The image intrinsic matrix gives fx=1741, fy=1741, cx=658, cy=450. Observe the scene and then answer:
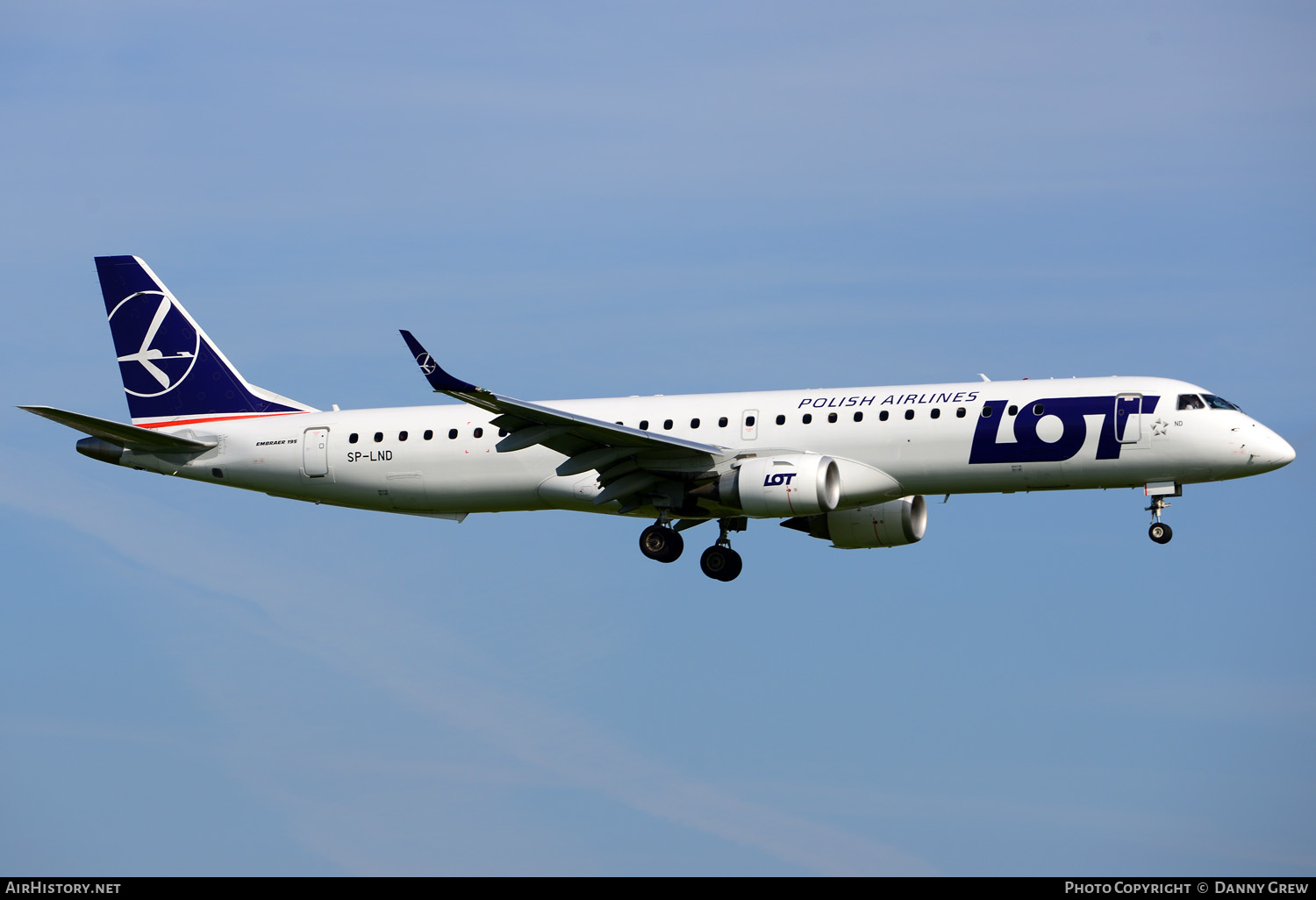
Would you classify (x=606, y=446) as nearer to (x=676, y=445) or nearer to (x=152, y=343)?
(x=676, y=445)

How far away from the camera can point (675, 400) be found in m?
45.8

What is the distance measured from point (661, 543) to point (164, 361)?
15.9 m

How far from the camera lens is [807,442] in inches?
1714

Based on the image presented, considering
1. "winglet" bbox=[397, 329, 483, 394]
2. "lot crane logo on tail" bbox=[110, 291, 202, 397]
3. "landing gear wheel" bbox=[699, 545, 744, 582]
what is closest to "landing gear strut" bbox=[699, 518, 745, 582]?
"landing gear wheel" bbox=[699, 545, 744, 582]

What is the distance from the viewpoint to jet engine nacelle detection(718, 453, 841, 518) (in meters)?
42.1

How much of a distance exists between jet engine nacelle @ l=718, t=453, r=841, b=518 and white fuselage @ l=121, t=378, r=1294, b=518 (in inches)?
34.3

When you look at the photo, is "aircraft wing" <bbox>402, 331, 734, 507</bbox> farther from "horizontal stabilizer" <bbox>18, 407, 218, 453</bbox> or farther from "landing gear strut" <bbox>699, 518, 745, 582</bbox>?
"horizontal stabilizer" <bbox>18, 407, 218, 453</bbox>

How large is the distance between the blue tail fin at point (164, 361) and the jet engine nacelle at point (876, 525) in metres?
15.3

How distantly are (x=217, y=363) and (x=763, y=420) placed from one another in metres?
16.6

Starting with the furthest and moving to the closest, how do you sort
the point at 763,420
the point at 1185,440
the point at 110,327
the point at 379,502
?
the point at 110,327
the point at 379,502
the point at 763,420
the point at 1185,440

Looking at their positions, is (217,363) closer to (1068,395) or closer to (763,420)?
(763,420)

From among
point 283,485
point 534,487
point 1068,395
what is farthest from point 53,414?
point 1068,395
